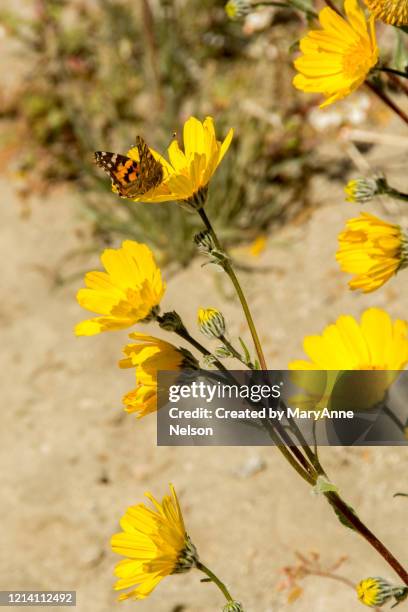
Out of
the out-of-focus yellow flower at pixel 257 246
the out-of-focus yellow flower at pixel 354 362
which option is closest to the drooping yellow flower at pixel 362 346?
the out-of-focus yellow flower at pixel 354 362

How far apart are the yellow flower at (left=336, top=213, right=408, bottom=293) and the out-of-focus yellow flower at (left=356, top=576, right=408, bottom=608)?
0.44 metres

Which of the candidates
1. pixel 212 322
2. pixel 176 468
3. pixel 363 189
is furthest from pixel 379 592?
pixel 176 468

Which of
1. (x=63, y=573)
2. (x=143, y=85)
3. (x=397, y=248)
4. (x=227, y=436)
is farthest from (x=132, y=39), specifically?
(x=397, y=248)

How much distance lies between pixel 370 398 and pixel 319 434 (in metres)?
0.77

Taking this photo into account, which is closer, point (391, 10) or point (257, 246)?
point (391, 10)

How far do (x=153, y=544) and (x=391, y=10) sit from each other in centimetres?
Answer: 92

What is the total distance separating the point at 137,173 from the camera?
1342 mm

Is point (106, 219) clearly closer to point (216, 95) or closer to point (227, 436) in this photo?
point (216, 95)

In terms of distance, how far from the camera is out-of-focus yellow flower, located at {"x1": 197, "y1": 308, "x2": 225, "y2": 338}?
1141mm

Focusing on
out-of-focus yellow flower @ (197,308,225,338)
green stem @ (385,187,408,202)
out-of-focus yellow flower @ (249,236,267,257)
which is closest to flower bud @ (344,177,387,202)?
green stem @ (385,187,408,202)

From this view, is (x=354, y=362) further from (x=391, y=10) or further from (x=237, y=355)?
(x=391, y=10)

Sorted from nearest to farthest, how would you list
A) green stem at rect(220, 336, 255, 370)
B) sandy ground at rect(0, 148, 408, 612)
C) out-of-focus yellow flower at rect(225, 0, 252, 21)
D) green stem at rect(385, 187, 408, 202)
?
green stem at rect(220, 336, 255, 370)
green stem at rect(385, 187, 408, 202)
out-of-focus yellow flower at rect(225, 0, 252, 21)
sandy ground at rect(0, 148, 408, 612)

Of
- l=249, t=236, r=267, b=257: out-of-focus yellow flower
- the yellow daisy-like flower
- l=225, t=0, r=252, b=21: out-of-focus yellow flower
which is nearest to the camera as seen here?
the yellow daisy-like flower

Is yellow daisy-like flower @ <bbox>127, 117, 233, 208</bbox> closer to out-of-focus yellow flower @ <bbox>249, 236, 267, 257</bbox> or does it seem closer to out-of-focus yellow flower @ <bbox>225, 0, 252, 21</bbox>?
out-of-focus yellow flower @ <bbox>225, 0, 252, 21</bbox>
